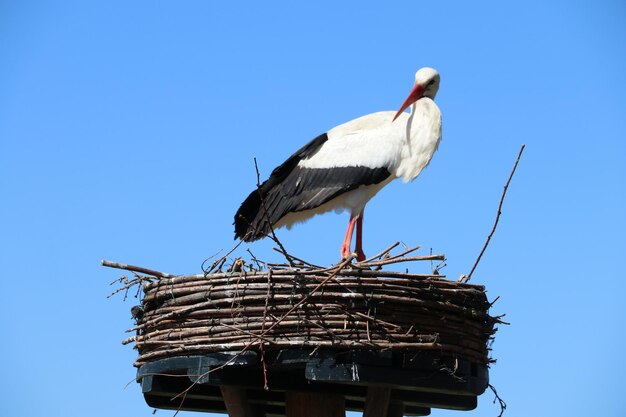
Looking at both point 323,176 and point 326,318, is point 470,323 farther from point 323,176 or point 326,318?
point 323,176

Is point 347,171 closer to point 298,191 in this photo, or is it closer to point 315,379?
point 298,191

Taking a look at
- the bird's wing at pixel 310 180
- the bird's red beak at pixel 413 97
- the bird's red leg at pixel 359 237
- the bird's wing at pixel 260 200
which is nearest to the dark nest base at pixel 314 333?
the bird's wing at pixel 260 200

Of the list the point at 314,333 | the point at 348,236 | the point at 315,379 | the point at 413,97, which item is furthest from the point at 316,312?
the point at 413,97

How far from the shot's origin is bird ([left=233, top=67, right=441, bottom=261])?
26.9 feet

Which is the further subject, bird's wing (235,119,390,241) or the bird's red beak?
the bird's red beak

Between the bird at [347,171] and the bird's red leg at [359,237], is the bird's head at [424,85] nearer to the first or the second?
the bird at [347,171]

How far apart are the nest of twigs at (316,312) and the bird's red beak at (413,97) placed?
8.48 ft

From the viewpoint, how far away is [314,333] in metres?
5.81

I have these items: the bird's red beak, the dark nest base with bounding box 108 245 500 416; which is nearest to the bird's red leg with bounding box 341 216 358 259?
the bird's red beak

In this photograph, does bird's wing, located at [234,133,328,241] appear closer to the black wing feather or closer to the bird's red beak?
the black wing feather

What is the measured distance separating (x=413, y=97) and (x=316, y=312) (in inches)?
133

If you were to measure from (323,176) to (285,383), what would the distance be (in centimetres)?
223

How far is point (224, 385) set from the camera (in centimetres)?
616

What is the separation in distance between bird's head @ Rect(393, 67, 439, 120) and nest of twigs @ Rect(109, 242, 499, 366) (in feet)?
8.89
